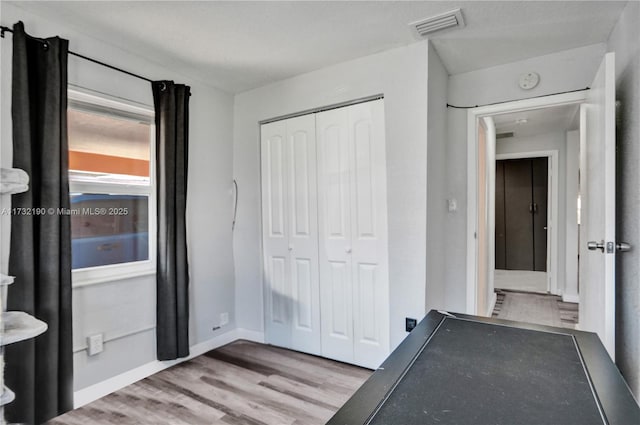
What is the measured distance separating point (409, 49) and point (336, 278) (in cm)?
174

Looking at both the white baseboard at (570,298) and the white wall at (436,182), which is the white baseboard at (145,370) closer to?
the white wall at (436,182)

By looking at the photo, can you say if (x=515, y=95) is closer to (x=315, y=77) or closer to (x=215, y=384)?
(x=315, y=77)

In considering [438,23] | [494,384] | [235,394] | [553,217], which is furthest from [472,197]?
[553,217]

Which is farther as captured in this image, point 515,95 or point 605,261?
point 515,95

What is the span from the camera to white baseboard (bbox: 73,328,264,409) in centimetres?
223

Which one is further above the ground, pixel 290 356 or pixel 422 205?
pixel 422 205

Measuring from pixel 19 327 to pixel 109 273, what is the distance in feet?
2.38

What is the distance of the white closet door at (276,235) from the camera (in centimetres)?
305

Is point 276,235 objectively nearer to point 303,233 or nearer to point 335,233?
point 303,233

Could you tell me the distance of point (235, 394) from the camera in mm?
2307

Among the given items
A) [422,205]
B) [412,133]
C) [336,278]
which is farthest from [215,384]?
[412,133]

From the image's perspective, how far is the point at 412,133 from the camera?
239 cm

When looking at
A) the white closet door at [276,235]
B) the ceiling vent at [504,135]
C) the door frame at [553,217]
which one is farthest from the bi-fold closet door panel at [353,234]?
the ceiling vent at [504,135]

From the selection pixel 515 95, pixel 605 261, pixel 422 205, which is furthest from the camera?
pixel 515 95
